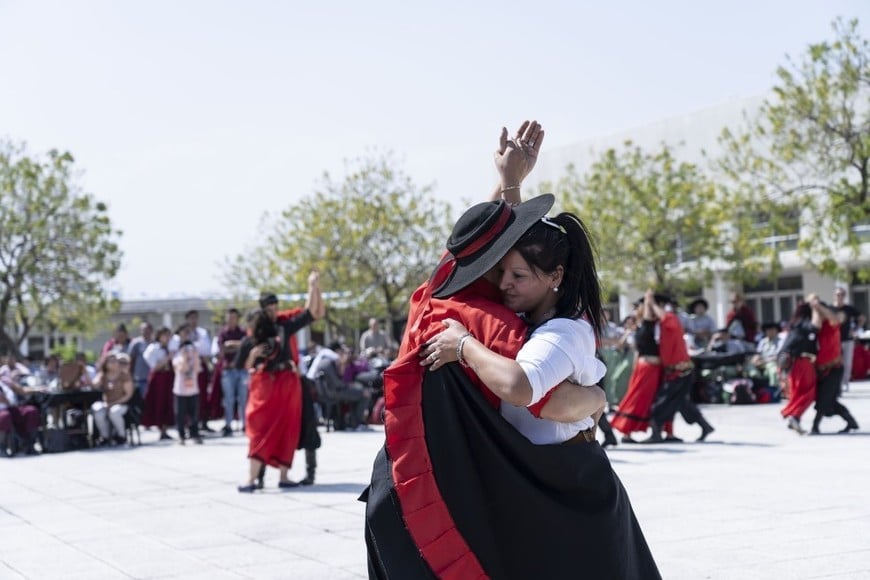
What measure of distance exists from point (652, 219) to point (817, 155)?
7.71m

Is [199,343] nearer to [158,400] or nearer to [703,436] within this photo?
[158,400]

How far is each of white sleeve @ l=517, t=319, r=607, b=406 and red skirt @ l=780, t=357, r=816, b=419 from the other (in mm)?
11161

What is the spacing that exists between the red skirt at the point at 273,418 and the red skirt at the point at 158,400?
7927mm

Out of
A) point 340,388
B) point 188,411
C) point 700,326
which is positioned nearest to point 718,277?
point 700,326

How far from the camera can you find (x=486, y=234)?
3256mm

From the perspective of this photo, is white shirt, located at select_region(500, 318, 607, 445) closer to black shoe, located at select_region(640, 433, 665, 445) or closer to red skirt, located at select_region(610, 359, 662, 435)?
red skirt, located at select_region(610, 359, 662, 435)

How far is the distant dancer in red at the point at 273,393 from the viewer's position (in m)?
10.1

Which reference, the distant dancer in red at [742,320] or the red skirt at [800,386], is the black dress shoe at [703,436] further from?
the distant dancer in red at [742,320]

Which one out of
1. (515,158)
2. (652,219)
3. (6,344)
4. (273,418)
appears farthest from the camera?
(652,219)

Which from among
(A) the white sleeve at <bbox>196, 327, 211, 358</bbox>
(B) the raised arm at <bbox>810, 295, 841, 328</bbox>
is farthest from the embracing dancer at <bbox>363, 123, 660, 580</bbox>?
(A) the white sleeve at <bbox>196, 327, 211, 358</bbox>

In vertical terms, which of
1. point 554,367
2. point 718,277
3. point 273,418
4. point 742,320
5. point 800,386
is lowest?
point 800,386

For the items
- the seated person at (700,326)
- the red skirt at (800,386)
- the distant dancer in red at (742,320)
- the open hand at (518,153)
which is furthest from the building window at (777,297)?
the open hand at (518,153)

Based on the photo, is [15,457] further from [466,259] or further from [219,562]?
[466,259]

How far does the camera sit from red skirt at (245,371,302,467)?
1010 cm
